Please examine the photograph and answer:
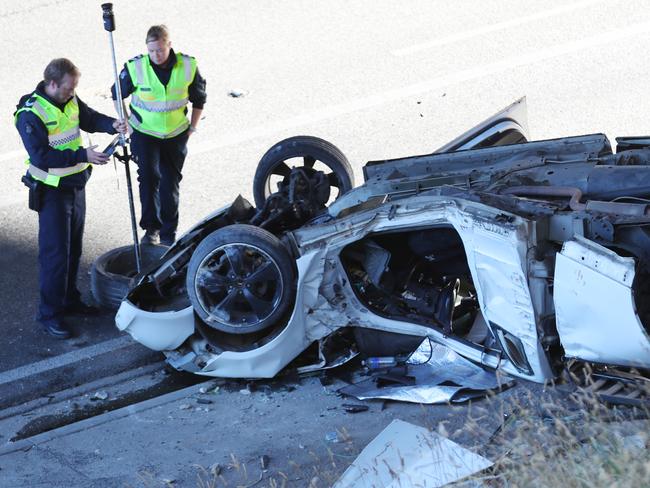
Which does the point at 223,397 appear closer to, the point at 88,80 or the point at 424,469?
the point at 424,469

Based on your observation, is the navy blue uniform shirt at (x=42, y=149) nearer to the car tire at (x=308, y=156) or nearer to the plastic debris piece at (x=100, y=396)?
the car tire at (x=308, y=156)

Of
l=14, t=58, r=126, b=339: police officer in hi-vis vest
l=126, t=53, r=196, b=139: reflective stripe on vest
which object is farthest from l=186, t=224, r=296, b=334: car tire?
l=126, t=53, r=196, b=139: reflective stripe on vest

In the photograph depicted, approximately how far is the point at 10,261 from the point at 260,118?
3.00m

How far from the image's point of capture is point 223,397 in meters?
6.55

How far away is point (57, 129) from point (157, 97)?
1.16m

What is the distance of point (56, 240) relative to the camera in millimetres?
7379

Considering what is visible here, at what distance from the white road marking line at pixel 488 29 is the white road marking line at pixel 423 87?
0.63 metres

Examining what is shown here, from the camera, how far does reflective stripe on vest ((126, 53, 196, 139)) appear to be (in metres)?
8.22

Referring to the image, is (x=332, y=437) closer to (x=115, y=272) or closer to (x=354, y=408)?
(x=354, y=408)

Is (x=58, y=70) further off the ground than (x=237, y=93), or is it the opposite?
(x=58, y=70)

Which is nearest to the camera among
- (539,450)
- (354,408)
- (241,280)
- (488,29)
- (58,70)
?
(539,450)

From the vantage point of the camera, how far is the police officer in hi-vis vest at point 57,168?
7.16 m

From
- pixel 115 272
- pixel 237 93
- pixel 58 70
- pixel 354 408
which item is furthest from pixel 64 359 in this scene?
pixel 237 93

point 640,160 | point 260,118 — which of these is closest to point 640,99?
point 260,118
